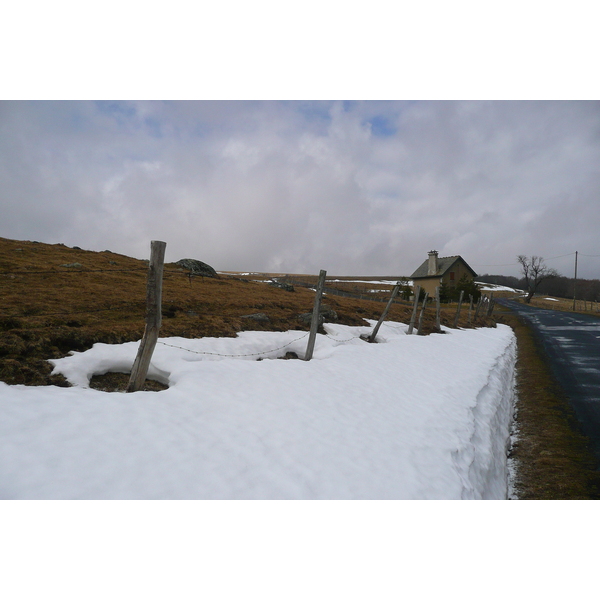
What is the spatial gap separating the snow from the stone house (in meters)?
50.9

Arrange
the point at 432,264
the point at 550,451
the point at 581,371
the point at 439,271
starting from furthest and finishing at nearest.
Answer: the point at 432,264, the point at 439,271, the point at 581,371, the point at 550,451

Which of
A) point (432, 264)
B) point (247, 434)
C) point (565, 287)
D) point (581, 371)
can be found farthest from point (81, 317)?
point (565, 287)

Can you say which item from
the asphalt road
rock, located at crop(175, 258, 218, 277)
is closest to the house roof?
the asphalt road

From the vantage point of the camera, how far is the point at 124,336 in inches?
351

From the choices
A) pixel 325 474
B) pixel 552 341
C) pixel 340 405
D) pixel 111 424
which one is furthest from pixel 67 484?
pixel 552 341

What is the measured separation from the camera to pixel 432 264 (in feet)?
189

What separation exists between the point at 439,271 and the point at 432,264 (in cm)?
179

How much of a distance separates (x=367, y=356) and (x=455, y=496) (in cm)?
664

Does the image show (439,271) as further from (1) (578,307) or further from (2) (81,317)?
(2) (81,317)

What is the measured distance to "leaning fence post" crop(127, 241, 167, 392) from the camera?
6.03m

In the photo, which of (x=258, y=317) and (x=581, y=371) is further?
(x=258, y=317)

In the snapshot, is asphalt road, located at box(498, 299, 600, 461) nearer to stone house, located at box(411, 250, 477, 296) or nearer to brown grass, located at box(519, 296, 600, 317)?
brown grass, located at box(519, 296, 600, 317)

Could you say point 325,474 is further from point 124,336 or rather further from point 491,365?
point 491,365

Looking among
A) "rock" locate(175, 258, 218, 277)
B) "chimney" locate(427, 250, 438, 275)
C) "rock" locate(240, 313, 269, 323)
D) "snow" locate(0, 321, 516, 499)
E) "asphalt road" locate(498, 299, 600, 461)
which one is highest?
"chimney" locate(427, 250, 438, 275)
